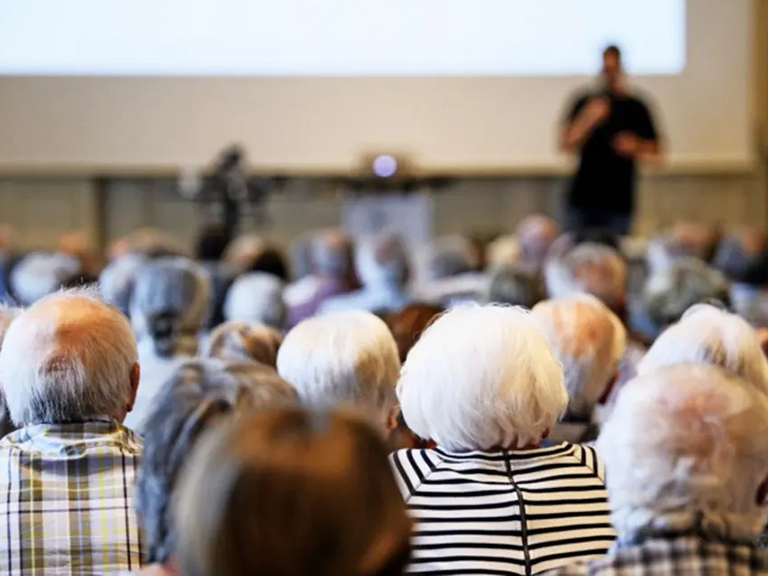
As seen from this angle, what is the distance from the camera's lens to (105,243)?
9.37 metres

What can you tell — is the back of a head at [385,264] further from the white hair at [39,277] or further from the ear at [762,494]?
the ear at [762,494]

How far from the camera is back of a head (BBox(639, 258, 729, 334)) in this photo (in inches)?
142

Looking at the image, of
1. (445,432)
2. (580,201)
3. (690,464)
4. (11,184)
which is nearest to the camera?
(690,464)

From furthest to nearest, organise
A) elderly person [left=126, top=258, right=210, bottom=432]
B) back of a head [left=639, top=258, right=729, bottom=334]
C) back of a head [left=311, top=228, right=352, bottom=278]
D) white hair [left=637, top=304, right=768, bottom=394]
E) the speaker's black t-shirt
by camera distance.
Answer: the speaker's black t-shirt
back of a head [left=311, top=228, right=352, bottom=278]
back of a head [left=639, top=258, right=729, bottom=334]
elderly person [left=126, top=258, right=210, bottom=432]
white hair [left=637, top=304, right=768, bottom=394]

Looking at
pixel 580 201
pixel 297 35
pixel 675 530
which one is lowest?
pixel 675 530

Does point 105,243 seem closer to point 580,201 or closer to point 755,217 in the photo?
point 580,201

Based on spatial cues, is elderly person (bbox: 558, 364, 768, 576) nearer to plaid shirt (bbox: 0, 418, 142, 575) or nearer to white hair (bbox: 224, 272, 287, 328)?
plaid shirt (bbox: 0, 418, 142, 575)

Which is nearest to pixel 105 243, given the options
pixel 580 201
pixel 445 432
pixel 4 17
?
pixel 4 17

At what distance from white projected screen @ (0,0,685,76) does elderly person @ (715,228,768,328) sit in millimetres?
3065

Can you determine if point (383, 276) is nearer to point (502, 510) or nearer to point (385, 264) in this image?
point (385, 264)

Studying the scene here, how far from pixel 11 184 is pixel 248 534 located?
870 cm

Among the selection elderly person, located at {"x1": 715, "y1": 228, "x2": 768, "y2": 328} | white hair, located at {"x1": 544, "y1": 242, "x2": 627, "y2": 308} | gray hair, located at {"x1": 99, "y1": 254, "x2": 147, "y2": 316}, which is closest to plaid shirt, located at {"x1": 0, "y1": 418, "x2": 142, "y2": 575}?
gray hair, located at {"x1": 99, "y1": 254, "x2": 147, "y2": 316}

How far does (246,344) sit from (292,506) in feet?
5.70

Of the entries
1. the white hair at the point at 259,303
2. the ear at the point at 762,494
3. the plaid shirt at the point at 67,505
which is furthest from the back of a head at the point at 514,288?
the ear at the point at 762,494
